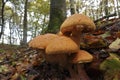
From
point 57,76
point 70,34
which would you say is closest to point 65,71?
point 57,76

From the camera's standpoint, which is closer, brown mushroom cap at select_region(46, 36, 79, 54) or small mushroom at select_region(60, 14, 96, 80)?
brown mushroom cap at select_region(46, 36, 79, 54)

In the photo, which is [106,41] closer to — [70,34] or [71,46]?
[70,34]

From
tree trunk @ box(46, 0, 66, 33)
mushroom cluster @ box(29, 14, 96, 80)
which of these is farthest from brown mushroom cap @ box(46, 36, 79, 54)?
tree trunk @ box(46, 0, 66, 33)

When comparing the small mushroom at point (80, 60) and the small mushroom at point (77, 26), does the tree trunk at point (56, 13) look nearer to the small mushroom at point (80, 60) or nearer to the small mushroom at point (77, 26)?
the small mushroom at point (77, 26)

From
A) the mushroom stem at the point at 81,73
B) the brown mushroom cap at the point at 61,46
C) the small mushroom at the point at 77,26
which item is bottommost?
the mushroom stem at the point at 81,73

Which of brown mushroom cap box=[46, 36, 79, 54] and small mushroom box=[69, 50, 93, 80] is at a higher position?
brown mushroom cap box=[46, 36, 79, 54]

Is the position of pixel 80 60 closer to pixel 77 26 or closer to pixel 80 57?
pixel 80 57

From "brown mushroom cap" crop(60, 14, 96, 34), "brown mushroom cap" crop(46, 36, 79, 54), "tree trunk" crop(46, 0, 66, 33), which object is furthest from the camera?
"tree trunk" crop(46, 0, 66, 33)

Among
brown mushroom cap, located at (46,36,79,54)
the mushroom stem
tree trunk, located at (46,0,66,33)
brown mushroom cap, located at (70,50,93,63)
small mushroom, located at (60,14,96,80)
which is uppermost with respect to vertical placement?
tree trunk, located at (46,0,66,33)

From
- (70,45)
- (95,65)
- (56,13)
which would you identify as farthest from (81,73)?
(56,13)

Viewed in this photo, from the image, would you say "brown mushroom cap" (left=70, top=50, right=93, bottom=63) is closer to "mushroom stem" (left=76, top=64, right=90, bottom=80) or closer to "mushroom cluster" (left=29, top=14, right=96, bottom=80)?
"mushroom cluster" (left=29, top=14, right=96, bottom=80)

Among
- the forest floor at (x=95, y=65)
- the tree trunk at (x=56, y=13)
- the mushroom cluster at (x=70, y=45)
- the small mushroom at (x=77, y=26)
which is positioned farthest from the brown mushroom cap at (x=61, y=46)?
the tree trunk at (x=56, y=13)
